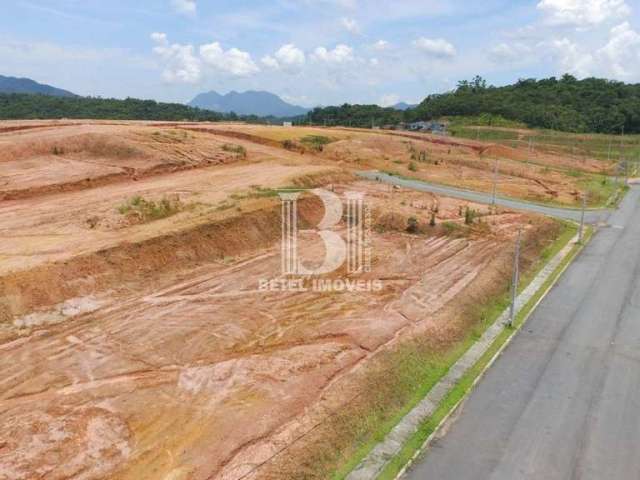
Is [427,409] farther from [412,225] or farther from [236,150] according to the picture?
[236,150]

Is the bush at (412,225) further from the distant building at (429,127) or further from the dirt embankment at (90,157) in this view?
the distant building at (429,127)

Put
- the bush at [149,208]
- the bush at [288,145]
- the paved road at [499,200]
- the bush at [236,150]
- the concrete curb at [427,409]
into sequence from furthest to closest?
the bush at [288,145]
the bush at [236,150]
the paved road at [499,200]
the bush at [149,208]
the concrete curb at [427,409]

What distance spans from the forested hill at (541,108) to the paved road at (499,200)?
51.3m

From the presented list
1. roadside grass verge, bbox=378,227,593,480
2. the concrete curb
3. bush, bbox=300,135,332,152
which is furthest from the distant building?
the concrete curb

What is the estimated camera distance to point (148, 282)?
1673 centimetres

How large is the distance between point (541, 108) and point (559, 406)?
265 feet

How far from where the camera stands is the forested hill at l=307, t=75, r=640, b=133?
7869 cm

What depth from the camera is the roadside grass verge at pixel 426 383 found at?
9.51m

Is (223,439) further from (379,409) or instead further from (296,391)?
(379,409)

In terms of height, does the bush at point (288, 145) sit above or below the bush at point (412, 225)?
above

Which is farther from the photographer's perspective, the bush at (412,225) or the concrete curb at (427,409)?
the bush at (412,225)

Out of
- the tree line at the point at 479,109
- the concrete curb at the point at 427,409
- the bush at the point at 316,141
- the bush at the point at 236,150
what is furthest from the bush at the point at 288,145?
the tree line at the point at 479,109

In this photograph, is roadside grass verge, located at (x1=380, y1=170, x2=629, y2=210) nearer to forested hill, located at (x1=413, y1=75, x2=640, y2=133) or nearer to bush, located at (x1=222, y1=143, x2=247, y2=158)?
bush, located at (x1=222, y1=143, x2=247, y2=158)

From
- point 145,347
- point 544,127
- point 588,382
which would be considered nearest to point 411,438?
point 588,382
